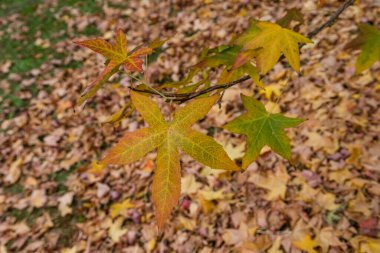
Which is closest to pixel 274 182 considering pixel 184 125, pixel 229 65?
pixel 229 65

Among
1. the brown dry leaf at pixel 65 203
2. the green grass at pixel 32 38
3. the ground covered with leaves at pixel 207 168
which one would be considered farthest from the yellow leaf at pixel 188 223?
the green grass at pixel 32 38

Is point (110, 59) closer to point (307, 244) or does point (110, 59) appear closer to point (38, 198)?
point (307, 244)

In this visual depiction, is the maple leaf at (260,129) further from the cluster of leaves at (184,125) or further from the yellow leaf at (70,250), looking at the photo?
the yellow leaf at (70,250)

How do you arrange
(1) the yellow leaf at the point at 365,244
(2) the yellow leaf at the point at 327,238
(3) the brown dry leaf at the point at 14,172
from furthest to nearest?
(3) the brown dry leaf at the point at 14,172 < (2) the yellow leaf at the point at 327,238 < (1) the yellow leaf at the point at 365,244

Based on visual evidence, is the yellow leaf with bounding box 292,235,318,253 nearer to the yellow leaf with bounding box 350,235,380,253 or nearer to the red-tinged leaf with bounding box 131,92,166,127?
the yellow leaf with bounding box 350,235,380,253

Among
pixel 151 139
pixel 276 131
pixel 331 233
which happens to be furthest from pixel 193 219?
pixel 151 139

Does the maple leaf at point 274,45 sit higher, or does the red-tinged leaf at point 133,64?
the red-tinged leaf at point 133,64

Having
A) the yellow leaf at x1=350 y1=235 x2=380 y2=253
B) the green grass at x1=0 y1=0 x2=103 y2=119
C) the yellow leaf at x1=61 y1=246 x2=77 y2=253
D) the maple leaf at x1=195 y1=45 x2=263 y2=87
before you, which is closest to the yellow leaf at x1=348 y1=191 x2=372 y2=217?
the yellow leaf at x1=350 y1=235 x2=380 y2=253
